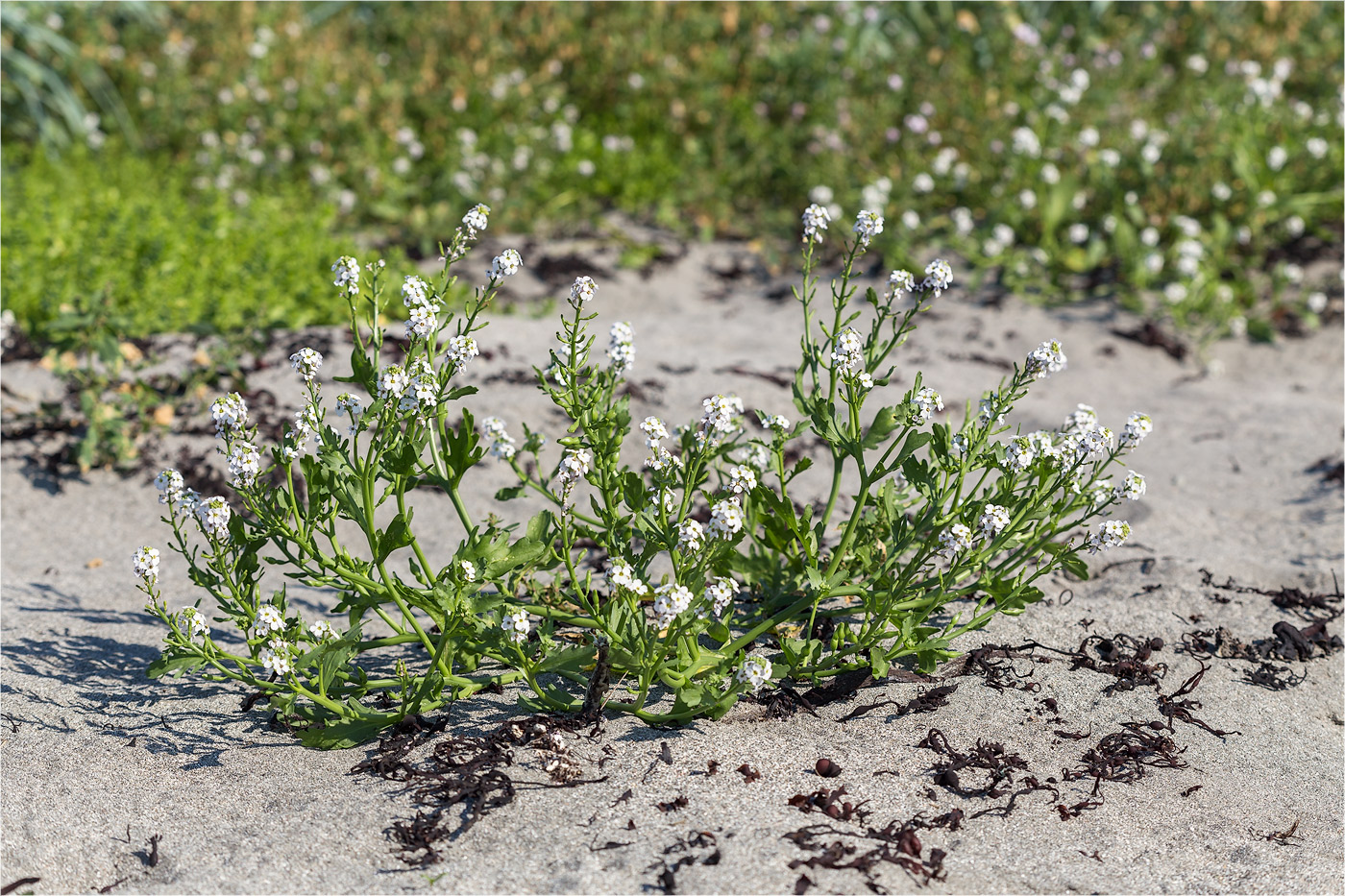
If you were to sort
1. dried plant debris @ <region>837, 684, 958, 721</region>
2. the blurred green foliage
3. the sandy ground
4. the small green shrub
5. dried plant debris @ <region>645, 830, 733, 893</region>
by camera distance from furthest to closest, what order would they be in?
the blurred green foliage < the small green shrub < dried plant debris @ <region>837, 684, 958, 721</region> < the sandy ground < dried plant debris @ <region>645, 830, 733, 893</region>

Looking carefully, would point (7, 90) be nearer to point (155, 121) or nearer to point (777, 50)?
point (155, 121)

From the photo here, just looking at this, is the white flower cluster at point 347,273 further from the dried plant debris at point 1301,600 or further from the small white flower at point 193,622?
the dried plant debris at point 1301,600

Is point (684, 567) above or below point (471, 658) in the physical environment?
above

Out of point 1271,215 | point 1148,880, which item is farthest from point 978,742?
point 1271,215

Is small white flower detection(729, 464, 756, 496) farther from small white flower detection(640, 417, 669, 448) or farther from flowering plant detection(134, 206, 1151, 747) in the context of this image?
small white flower detection(640, 417, 669, 448)

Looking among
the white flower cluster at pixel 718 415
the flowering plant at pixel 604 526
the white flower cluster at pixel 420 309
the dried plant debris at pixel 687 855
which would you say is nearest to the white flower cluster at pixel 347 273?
the flowering plant at pixel 604 526

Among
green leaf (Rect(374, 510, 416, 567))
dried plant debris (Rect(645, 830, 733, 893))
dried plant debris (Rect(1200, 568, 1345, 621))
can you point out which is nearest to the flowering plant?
green leaf (Rect(374, 510, 416, 567))
